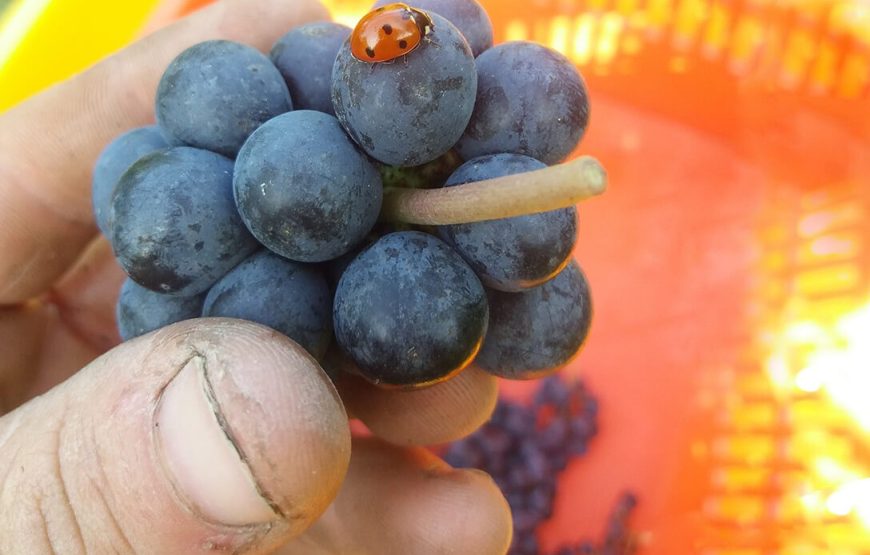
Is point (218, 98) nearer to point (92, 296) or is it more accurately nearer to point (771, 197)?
point (92, 296)

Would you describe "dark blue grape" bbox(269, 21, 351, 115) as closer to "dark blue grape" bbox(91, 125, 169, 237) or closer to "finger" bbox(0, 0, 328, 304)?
"dark blue grape" bbox(91, 125, 169, 237)

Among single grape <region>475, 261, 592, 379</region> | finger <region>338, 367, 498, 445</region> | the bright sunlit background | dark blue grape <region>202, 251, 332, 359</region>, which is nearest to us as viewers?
dark blue grape <region>202, 251, 332, 359</region>

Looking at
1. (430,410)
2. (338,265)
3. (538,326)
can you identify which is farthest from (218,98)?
(430,410)

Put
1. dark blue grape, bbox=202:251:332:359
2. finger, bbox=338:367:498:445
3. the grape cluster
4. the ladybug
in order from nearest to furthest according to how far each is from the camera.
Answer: the ladybug → dark blue grape, bbox=202:251:332:359 → finger, bbox=338:367:498:445 → the grape cluster

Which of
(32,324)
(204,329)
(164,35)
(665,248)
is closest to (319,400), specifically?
(204,329)

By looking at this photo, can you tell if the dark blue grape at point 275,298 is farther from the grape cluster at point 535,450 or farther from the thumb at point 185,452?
the grape cluster at point 535,450

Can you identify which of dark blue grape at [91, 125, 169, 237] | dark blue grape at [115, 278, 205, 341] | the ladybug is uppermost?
the ladybug

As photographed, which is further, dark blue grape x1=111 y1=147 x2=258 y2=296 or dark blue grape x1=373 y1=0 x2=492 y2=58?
dark blue grape x1=373 y1=0 x2=492 y2=58

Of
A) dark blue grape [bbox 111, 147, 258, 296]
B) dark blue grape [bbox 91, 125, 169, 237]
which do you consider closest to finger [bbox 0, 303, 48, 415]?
dark blue grape [bbox 91, 125, 169, 237]

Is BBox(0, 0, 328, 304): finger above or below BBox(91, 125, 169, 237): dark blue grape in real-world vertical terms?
below
